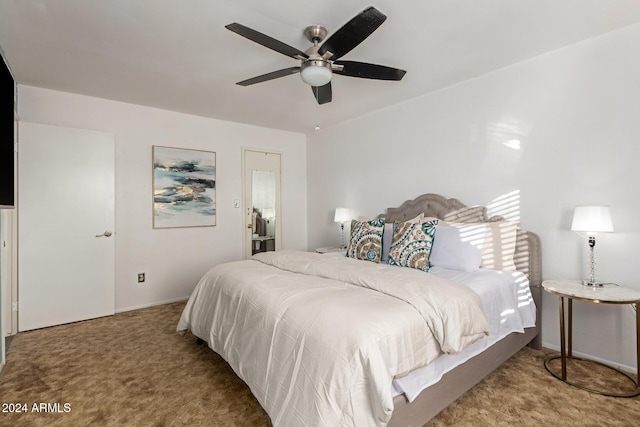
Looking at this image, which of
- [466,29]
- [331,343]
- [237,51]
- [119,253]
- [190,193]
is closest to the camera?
[331,343]

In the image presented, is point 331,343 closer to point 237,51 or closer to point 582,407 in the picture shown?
point 582,407

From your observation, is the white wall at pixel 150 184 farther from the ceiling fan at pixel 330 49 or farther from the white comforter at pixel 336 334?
the ceiling fan at pixel 330 49

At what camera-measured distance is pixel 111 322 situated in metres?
3.21

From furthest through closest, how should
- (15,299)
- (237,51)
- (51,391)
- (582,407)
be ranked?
(15,299), (237,51), (51,391), (582,407)

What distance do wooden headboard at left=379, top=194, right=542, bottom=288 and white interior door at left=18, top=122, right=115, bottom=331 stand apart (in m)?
3.19

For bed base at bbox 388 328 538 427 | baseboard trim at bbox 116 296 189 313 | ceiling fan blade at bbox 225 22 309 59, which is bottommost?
baseboard trim at bbox 116 296 189 313

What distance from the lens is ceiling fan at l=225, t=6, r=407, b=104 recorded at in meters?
1.64

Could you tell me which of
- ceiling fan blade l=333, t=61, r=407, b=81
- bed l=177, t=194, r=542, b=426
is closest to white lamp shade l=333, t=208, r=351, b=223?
bed l=177, t=194, r=542, b=426

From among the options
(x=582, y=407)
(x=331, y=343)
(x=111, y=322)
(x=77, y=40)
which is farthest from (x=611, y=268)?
(x=111, y=322)

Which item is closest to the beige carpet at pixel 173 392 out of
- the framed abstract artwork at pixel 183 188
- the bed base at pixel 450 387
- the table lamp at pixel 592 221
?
the bed base at pixel 450 387

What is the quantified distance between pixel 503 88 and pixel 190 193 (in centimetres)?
368

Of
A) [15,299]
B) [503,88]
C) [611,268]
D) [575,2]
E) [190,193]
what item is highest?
[575,2]

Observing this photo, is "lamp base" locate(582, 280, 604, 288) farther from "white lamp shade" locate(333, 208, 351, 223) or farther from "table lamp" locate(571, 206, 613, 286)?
"white lamp shade" locate(333, 208, 351, 223)

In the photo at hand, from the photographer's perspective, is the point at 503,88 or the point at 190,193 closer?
the point at 503,88
